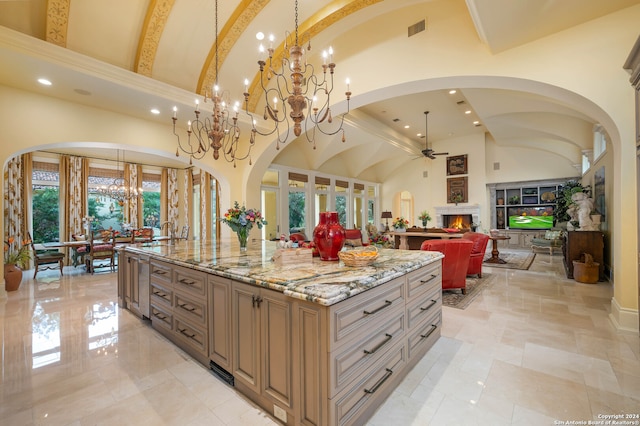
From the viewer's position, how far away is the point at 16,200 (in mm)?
6949

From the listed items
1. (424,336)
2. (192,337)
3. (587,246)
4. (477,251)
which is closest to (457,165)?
(587,246)

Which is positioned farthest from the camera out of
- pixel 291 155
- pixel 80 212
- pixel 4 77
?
pixel 291 155

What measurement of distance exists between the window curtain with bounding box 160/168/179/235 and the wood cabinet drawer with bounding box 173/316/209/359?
856cm

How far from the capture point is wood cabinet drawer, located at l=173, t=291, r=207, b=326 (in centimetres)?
226

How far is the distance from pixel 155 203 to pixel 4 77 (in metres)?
6.68

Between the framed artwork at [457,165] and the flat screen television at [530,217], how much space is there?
2.37 m

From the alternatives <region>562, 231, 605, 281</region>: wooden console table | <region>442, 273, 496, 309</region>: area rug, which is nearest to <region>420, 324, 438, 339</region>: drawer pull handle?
<region>442, 273, 496, 309</region>: area rug

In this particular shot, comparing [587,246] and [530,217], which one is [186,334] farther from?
[530,217]

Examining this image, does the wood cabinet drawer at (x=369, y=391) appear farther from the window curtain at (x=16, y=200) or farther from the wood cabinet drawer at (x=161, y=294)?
the window curtain at (x=16, y=200)

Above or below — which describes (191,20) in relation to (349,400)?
above

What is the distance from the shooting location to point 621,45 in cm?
287

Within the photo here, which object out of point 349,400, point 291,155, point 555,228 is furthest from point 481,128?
point 349,400

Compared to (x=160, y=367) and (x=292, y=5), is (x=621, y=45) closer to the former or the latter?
(x=292, y=5)

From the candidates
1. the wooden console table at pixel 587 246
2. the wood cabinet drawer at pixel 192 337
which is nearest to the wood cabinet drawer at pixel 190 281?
the wood cabinet drawer at pixel 192 337
